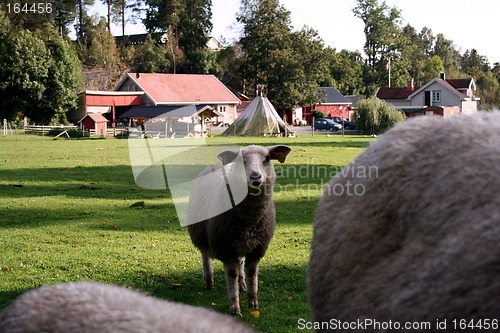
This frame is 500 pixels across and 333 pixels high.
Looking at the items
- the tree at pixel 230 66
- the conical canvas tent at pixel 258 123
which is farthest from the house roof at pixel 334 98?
the conical canvas tent at pixel 258 123

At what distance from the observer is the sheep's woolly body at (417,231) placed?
6.82ft

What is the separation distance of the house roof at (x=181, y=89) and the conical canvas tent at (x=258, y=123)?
19340mm

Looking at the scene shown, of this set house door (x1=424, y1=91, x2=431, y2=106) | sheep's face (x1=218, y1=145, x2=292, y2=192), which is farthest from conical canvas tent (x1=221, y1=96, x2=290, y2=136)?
sheep's face (x1=218, y1=145, x2=292, y2=192)

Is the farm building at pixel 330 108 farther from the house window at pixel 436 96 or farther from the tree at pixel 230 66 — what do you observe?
the tree at pixel 230 66

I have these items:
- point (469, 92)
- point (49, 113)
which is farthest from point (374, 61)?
point (49, 113)

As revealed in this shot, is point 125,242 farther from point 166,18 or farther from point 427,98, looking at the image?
point 166,18

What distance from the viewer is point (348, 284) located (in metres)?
2.67

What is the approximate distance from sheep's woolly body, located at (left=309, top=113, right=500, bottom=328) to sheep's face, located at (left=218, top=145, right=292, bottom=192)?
320cm

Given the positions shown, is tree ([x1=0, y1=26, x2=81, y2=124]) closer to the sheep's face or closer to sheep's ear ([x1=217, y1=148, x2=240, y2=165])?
sheep's ear ([x1=217, y1=148, x2=240, y2=165])

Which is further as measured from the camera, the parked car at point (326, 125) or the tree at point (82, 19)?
the tree at point (82, 19)

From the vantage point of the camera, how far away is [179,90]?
67.3 meters

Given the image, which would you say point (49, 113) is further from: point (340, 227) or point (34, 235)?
point (340, 227)

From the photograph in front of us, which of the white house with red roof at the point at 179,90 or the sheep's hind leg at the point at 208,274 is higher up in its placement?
the white house with red roof at the point at 179,90

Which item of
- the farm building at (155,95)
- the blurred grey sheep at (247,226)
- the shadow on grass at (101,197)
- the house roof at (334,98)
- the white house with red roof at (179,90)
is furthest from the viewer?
the house roof at (334,98)
